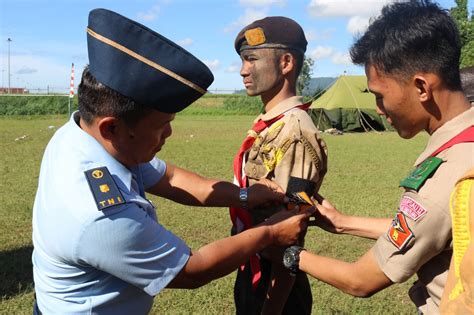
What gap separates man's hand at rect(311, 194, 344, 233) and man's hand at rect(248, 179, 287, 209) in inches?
9.7

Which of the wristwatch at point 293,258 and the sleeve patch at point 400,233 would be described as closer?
the sleeve patch at point 400,233

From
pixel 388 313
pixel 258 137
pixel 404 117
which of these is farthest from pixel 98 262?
pixel 388 313

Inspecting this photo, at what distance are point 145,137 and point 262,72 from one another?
1483 mm

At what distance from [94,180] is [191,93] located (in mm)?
490

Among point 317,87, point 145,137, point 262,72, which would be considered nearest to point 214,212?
point 262,72

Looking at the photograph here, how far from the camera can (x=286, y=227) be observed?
254cm

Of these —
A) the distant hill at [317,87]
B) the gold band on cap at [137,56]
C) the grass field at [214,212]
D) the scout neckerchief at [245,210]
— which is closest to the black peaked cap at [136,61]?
the gold band on cap at [137,56]

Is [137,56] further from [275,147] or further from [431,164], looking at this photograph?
[275,147]

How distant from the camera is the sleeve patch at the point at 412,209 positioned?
1.87 meters

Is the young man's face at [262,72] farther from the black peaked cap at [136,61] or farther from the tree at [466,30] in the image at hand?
the tree at [466,30]

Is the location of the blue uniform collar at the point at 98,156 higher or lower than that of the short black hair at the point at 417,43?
lower

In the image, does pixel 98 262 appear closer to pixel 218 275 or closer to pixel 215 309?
pixel 218 275

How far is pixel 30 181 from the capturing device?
10547 mm

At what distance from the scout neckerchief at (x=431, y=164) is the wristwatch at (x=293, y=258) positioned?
2.46ft
